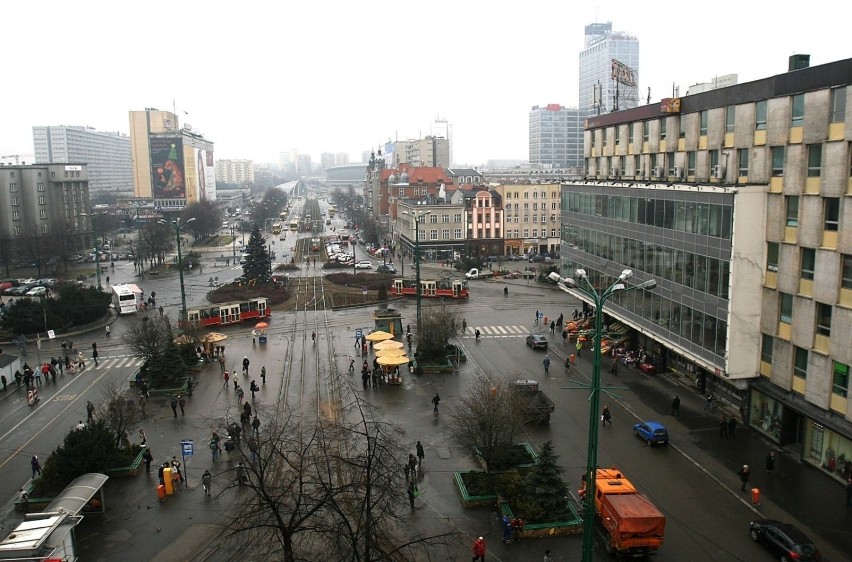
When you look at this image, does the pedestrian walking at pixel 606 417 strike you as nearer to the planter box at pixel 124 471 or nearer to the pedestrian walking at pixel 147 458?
the pedestrian walking at pixel 147 458

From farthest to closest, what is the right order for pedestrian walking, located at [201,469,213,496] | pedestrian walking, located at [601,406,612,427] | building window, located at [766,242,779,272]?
pedestrian walking, located at [601,406,612,427] < building window, located at [766,242,779,272] < pedestrian walking, located at [201,469,213,496]

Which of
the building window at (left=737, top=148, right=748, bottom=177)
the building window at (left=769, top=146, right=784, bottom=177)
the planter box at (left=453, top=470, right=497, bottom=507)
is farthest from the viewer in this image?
the building window at (left=737, top=148, right=748, bottom=177)

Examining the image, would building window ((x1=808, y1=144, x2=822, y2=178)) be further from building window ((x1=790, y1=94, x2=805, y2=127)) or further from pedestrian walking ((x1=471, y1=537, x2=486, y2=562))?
pedestrian walking ((x1=471, y1=537, x2=486, y2=562))

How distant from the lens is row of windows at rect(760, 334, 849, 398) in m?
21.9

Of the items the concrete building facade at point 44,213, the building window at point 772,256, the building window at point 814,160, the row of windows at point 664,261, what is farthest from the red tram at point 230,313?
the concrete building facade at point 44,213

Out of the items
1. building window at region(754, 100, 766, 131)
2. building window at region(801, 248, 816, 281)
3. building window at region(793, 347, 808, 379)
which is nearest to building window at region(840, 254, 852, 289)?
building window at region(801, 248, 816, 281)

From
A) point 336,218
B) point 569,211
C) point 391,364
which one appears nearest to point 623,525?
point 391,364

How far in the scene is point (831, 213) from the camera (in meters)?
22.6

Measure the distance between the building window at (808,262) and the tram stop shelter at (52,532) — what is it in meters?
25.2

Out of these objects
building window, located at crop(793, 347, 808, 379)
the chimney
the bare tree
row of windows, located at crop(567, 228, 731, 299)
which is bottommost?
the bare tree

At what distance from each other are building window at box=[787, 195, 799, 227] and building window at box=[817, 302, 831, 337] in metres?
3.27

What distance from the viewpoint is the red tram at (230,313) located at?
158 feet

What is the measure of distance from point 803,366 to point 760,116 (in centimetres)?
1020

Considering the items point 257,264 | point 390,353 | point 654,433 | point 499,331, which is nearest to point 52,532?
point 390,353
